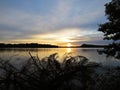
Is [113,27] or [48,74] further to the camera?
[113,27]

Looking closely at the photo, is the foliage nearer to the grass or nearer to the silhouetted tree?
the grass

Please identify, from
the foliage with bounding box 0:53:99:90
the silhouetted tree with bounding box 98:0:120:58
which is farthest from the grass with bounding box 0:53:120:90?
the silhouetted tree with bounding box 98:0:120:58

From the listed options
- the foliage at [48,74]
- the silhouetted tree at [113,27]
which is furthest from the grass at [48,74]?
the silhouetted tree at [113,27]

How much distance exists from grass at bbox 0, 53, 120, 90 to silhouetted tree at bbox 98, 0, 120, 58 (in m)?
16.7

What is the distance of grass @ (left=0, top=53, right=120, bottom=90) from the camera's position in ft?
19.5

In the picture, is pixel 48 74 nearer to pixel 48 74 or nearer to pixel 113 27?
pixel 48 74

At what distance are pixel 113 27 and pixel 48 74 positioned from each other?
17988mm

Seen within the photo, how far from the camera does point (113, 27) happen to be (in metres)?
23.3

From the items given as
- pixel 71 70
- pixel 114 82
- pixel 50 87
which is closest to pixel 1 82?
pixel 50 87

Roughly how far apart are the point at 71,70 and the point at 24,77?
121cm

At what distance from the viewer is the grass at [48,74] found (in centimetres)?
596

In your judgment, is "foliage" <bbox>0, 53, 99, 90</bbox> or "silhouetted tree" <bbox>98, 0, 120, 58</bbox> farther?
"silhouetted tree" <bbox>98, 0, 120, 58</bbox>

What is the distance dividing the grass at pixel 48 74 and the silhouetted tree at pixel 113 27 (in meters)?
16.7

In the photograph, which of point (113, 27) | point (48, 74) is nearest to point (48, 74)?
point (48, 74)
